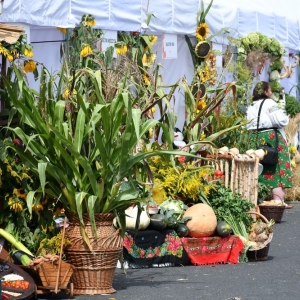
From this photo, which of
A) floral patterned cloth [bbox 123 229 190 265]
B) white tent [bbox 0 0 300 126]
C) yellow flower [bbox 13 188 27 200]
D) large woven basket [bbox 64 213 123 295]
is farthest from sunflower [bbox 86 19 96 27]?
large woven basket [bbox 64 213 123 295]

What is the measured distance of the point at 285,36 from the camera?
56.4ft

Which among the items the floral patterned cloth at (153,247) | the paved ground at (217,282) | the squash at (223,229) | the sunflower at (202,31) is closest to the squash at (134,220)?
the floral patterned cloth at (153,247)

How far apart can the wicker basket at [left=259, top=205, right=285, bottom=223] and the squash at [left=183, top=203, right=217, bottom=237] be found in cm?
297

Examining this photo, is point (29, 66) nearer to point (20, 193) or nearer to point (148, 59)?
point (20, 193)

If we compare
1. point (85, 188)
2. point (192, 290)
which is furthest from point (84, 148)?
point (192, 290)

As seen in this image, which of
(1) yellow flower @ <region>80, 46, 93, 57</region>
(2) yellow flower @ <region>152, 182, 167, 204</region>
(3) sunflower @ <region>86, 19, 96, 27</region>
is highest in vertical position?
(3) sunflower @ <region>86, 19, 96, 27</region>

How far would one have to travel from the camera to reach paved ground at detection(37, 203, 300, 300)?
759cm

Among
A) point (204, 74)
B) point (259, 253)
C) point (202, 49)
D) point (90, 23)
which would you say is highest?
point (90, 23)

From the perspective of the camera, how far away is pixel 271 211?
12.5 m

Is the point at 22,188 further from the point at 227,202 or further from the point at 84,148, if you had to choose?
the point at 227,202

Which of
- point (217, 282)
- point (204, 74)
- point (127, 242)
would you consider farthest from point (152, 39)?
point (217, 282)

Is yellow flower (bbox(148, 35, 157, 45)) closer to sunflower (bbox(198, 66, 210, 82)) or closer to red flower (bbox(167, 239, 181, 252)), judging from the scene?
sunflower (bbox(198, 66, 210, 82))

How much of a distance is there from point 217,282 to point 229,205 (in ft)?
5.75

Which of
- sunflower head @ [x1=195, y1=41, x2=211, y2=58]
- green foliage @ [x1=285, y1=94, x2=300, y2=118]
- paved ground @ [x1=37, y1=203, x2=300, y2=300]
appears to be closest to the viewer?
paved ground @ [x1=37, y1=203, x2=300, y2=300]
